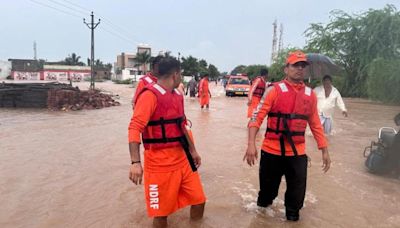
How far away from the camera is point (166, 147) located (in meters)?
3.68

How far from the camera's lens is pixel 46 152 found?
331 inches

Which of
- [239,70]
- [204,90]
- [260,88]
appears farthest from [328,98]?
[239,70]

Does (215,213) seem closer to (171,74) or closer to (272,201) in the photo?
(272,201)

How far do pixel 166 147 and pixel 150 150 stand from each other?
0.50 ft

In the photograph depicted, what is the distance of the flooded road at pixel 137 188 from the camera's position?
15.2ft

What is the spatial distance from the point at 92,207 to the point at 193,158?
1906 mm

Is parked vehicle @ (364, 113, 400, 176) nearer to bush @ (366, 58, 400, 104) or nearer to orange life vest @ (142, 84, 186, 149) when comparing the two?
orange life vest @ (142, 84, 186, 149)

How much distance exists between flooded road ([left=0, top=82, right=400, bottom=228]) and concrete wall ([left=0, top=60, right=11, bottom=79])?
213 feet

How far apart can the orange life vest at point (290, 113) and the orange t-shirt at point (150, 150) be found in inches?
41.0

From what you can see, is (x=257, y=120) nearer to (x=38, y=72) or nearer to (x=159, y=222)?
(x=159, y=222)

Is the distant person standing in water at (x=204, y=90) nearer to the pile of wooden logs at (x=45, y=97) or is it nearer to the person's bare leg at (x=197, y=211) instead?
the pile of wooden logs at (x=45, y=97)

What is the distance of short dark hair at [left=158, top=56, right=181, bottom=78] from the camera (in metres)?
3.72

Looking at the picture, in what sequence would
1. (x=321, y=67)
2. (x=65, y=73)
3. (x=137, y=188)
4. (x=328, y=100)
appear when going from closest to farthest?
(x=137, y=188) < (x=328, y=100) < (x=321, y=67) < (x=65, y=73)

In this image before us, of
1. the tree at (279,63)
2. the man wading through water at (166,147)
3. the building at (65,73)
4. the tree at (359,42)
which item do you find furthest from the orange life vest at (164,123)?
the building at (65,73)
